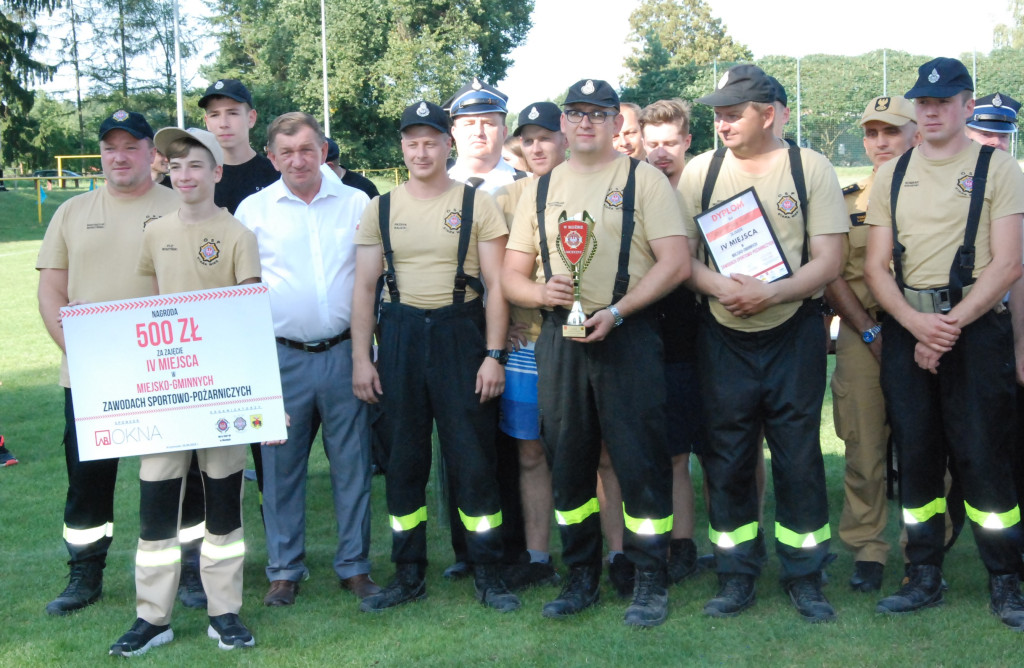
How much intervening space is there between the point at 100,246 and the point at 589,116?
2.55 m

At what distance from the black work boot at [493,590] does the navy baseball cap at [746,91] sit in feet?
8.53

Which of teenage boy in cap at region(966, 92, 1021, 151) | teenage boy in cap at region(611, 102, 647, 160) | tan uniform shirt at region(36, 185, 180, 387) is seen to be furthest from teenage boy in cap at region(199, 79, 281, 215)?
teenage boy in cap at region(966, 92, 1021, 151)

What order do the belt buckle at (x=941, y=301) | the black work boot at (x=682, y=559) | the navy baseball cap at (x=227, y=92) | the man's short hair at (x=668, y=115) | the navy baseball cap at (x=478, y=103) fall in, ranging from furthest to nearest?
the navy baseball cap at (x=227, y=92) → the navy baseball cap at (x=478, y=103) → the man's short hair at (x=668, y=115) → the black work boot at (x=682, y=559) → the belt buckle at (x=941, y=301)

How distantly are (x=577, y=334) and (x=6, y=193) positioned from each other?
135 ft

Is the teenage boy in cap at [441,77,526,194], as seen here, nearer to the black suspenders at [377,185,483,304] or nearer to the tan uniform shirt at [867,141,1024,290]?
the black suspenders at [377,185,483,304]

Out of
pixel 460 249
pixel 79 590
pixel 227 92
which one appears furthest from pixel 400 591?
pixel 227 92

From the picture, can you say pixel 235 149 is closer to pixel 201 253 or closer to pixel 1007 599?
pixel 201 253

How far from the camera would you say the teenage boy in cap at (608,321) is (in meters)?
4.85

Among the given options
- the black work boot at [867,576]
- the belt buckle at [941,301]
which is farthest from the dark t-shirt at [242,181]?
the black work boot at [867,576]

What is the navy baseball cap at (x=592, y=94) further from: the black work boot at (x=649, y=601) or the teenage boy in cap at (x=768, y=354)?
the black work boot at (x=649, y=601)

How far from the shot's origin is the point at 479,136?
20.1 ft

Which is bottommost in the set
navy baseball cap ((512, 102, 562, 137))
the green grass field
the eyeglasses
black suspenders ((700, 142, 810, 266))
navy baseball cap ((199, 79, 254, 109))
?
the green grass field

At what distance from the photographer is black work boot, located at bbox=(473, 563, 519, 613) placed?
5.12 meters

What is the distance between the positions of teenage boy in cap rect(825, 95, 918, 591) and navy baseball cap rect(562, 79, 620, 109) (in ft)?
4.86
